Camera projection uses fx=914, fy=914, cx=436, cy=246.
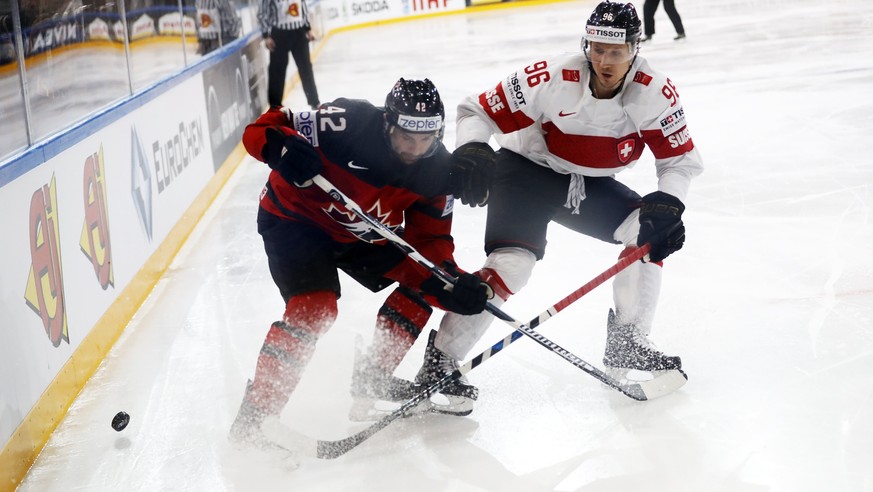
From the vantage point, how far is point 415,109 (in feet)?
6.75

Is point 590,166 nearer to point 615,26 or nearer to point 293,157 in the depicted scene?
point 615,26

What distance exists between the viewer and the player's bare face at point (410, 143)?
2104mm

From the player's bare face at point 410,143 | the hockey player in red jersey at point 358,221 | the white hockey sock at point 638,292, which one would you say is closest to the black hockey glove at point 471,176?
the hockey player in red jersey at point 358,221

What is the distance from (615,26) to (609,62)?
0.29 feet

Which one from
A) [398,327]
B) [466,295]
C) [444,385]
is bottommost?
[444,385]

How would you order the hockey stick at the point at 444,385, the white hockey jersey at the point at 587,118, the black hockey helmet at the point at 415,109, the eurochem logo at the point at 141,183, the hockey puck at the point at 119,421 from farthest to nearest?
the eurochem logo at the point at 141,183, the white hockey jersey at the point at 587,118, the hockey puck at the point at 119,421, the hockey stick at the point at 444,385, the black hockey helmet at the point at 415,109

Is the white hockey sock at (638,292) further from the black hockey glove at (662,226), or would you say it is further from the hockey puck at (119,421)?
the hockey puck at (119,421)

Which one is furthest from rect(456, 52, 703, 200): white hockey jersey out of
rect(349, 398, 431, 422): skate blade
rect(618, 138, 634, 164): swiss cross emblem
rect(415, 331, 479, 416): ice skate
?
rect(349, 398, 431, 422): skate blade

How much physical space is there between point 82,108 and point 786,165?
3.31 meters

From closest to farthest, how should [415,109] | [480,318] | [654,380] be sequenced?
[415,109] → [480,318] → [654,380]

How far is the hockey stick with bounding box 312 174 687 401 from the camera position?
2.21m

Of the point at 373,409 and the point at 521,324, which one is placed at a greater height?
the point at 521,324

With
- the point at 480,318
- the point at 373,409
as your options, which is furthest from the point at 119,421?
the point at 480,318

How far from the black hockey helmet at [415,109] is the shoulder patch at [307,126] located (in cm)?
22
